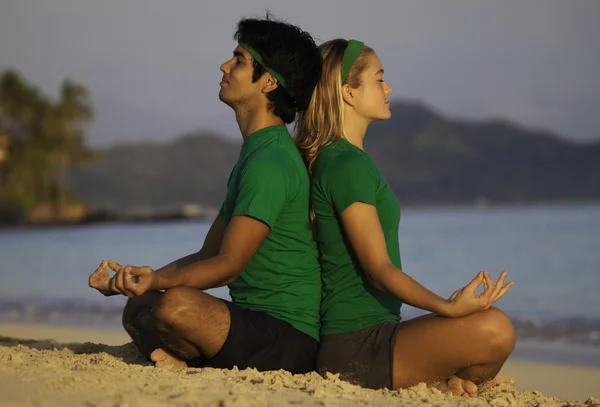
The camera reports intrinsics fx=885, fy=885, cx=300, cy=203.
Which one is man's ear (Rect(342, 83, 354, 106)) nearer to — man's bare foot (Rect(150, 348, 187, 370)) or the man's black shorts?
the man's black shorts

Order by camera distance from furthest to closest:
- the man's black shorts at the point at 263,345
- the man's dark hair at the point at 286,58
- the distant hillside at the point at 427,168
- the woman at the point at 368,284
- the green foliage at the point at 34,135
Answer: the distant hillside at the point at 427,168 → the green foliage at the point at 34,135 → the man's dark hair at the point at 286,58 → the man's black shorts at the point at 263,345 → the woman at the point at 368,284

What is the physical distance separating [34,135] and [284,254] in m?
53.2

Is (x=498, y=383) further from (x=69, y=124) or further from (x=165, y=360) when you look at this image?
(x=69, y=124)

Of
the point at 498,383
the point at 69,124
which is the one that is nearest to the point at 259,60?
the point at 498,383

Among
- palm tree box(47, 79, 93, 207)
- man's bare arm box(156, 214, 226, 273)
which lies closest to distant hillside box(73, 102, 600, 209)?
palm tree box(47, 79, 93, 207)

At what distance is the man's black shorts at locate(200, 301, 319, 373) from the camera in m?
3.54

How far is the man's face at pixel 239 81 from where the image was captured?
381 centimetres

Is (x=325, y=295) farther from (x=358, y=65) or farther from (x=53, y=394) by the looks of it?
(x=53, y=394)

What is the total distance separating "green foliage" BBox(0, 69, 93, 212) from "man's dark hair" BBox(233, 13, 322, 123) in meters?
49.9

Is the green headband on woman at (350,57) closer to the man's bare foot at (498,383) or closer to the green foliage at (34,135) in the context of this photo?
the man's bare foot at (498,383)

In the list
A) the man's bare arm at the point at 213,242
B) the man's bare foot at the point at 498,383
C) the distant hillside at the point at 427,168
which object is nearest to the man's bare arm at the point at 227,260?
the man's bare arm at the point at 213,242

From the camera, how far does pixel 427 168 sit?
318ft

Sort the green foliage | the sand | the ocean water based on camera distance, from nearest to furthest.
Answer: the sand → the ocean water → the green foliage

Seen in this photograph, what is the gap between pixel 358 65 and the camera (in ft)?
12.4
